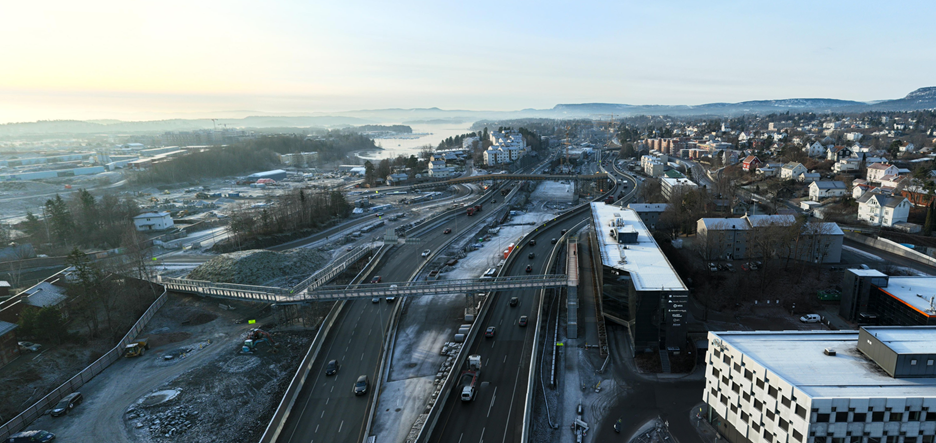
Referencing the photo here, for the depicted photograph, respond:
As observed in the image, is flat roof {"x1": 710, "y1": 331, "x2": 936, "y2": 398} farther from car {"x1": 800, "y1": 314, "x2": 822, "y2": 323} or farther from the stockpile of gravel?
the stockpile of gravel

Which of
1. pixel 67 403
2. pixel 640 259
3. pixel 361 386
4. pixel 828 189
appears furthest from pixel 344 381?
pixel 828 189

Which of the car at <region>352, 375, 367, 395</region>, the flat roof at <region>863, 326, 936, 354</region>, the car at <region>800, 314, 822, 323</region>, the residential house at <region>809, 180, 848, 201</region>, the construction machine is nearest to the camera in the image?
the flat roof at <region>863, 326, 936, 354</region>

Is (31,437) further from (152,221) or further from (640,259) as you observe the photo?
(152,221)

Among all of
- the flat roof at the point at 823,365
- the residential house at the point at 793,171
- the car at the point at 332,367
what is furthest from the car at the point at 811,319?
the residential house at the point at 793,171

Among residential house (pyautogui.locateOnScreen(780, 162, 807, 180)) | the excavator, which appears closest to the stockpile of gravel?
the excavator

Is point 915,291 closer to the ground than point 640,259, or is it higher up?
closer to the ground

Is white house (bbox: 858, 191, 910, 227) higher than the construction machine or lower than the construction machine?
higher

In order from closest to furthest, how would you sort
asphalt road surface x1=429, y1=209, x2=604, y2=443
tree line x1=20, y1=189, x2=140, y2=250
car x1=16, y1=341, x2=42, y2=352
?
asphalt road surface x1=429, y1=209, x2=604, y2=443, car x1=16, y1=341, x2=42, y2=352, tree line x1=20, y1=189, x2=140, y2=250

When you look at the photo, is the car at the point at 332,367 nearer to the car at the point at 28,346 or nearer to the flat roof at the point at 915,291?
the car at the point at 28,346
